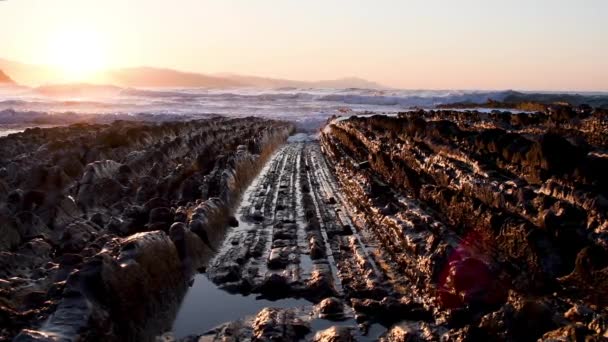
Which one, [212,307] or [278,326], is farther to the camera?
[212,307]

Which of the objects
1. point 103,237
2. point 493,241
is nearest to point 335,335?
point 493,241

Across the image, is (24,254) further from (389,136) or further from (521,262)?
(389,136)

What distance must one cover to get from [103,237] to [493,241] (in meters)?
4.75

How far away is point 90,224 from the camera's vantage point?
27.1 ft

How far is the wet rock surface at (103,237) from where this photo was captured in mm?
4793

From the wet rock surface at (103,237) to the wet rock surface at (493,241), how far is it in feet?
6.89

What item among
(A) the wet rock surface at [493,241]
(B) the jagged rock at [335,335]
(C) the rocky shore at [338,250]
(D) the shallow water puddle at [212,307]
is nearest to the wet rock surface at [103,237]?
(C) the rocky shore at [338,250]

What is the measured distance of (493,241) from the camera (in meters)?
6.69

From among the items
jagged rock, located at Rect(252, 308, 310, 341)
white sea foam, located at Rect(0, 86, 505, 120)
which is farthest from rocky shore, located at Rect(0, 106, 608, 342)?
white sea foam, located at Rect(0, 86, 505, 120)

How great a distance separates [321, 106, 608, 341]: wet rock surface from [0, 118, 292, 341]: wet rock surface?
210cm

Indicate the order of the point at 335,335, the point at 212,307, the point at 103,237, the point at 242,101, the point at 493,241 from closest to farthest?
the point at 335,335
the point at 212,307
the point at 493,241
the point at 103,237
the point at 242,101

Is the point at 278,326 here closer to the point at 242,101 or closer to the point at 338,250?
the point at 338,250

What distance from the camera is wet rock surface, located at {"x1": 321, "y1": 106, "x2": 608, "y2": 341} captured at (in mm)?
4727

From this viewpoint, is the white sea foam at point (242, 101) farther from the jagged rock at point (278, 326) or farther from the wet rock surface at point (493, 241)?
→ the jagged rock at point (278, 326)
